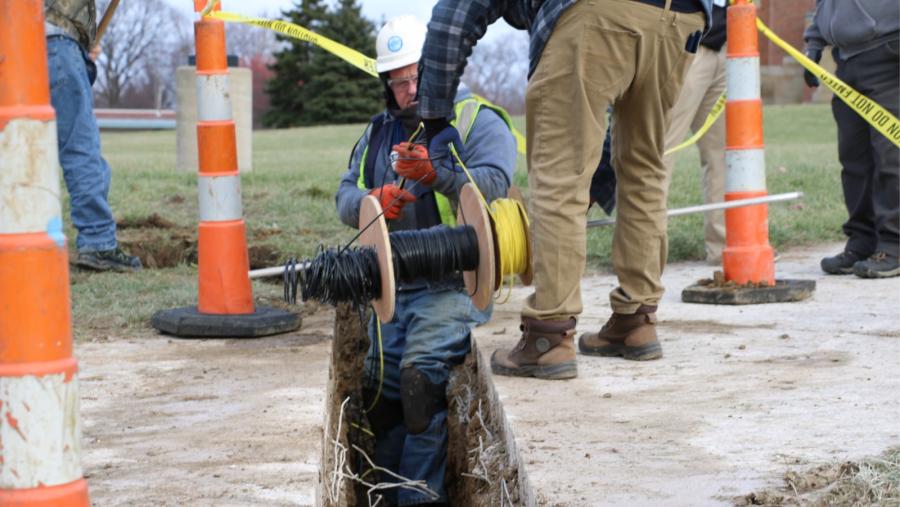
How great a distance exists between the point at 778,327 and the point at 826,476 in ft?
8.52

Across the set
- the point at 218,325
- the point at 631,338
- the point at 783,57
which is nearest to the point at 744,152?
the point at 631,338

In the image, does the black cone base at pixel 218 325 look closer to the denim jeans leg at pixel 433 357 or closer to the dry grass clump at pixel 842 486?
the denim jeans leg at pixel 433 357

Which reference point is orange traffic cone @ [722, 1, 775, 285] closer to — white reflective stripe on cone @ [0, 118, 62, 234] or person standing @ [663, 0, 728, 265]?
person standing @ [663, 0, 728, 265]

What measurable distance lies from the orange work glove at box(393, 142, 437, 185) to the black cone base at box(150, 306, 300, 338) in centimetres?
122

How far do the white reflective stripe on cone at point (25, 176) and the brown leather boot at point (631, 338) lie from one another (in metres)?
3.28

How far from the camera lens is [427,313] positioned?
602 centimetres

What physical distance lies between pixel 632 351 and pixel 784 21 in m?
38.7

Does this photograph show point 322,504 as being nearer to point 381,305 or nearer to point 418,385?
point 381,305

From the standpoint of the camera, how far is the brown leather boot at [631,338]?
546 centimetres

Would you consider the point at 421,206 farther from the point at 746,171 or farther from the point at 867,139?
the point at 867,139

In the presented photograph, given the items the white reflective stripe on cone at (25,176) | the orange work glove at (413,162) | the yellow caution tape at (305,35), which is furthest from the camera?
the yellow caution tape at (305,35)

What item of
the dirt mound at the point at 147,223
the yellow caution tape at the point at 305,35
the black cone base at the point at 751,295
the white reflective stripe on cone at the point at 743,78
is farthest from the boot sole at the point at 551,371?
the dirt mound at the point at 147,223

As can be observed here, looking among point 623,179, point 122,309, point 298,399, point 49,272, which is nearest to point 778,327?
point 623,179

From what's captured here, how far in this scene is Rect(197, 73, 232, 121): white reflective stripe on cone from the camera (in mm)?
6355
